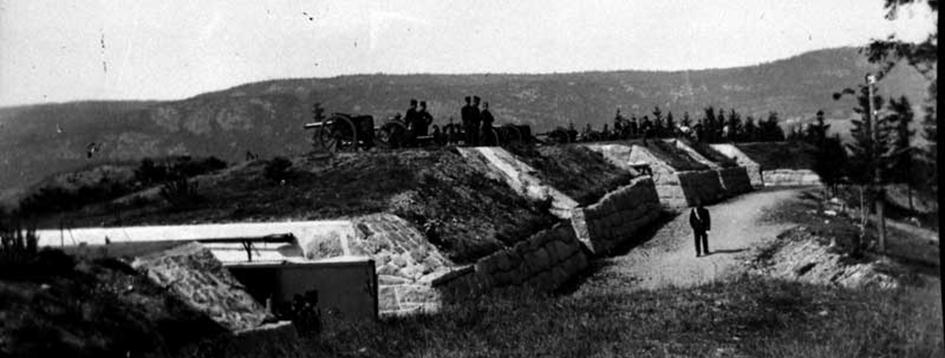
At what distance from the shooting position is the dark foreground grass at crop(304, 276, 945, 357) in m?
6.40

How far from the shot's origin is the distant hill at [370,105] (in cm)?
6338

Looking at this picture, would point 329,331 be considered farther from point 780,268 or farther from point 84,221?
point 780,268

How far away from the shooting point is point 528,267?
579 inches

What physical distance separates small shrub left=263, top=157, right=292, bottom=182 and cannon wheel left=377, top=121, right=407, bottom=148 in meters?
3.49

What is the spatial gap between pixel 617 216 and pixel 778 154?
73.0ft

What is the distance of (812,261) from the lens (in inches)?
580

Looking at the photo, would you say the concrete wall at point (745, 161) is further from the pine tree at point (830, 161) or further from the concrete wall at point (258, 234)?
the concrete wall at point (258, 234)

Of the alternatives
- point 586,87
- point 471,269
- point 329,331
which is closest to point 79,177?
point 471,269

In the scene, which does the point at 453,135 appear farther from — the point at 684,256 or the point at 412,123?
the point at 684,256

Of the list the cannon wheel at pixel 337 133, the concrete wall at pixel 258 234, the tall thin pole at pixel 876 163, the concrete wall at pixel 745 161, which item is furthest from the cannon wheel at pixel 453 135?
the concrete wall at pixel 745 161

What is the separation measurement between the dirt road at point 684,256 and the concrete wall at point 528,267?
0.58 meters

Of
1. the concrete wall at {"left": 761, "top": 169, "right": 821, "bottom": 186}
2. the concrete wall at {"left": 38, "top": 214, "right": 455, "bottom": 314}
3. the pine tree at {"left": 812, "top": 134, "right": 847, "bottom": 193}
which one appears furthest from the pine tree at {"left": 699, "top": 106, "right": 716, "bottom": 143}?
the concrete wall at {"left": 38, "top": 214, "right": 455, "bottom": 314}

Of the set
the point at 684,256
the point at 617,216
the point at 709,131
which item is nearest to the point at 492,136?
the point at 617,216

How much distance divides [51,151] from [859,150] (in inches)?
2277
